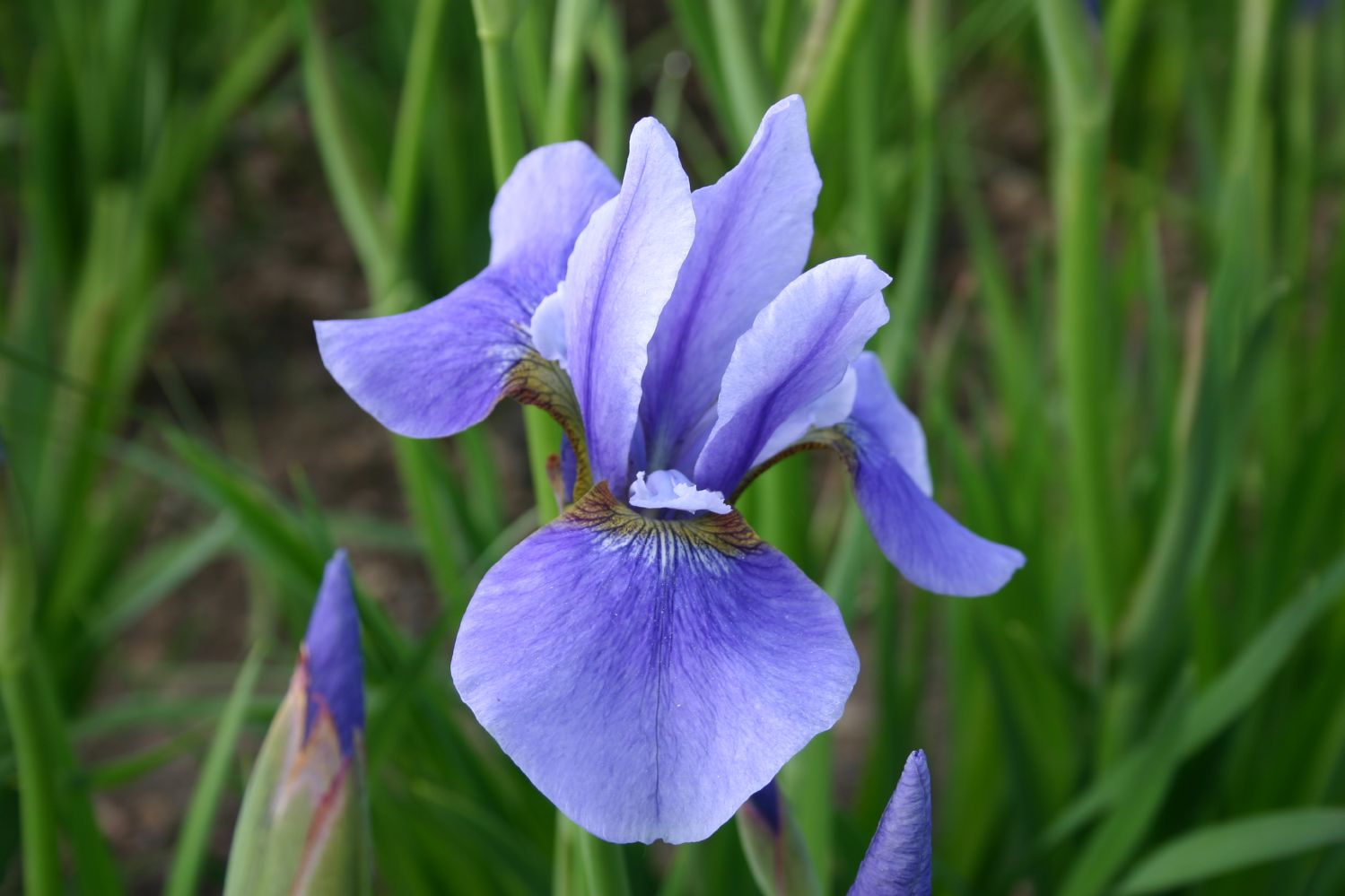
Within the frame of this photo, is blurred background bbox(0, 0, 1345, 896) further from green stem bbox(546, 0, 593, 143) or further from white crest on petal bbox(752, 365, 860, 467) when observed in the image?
white crest on petal bbox(752, 365, 860, 467)

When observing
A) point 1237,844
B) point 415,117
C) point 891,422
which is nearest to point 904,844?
point 891,422

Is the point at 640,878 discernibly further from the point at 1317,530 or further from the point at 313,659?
the point at 1317,530

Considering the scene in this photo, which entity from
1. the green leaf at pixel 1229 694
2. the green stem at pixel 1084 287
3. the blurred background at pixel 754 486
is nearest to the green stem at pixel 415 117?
the blurred background at pixel 754 486

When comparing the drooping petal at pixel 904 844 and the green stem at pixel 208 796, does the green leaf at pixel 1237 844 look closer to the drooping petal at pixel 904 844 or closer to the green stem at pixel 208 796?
the drooping petal at pixel 904 844

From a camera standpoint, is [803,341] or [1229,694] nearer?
[803,341]

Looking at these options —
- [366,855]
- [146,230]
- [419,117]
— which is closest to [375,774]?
[366,855]

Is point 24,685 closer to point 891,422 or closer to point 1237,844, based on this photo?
point 891,422
